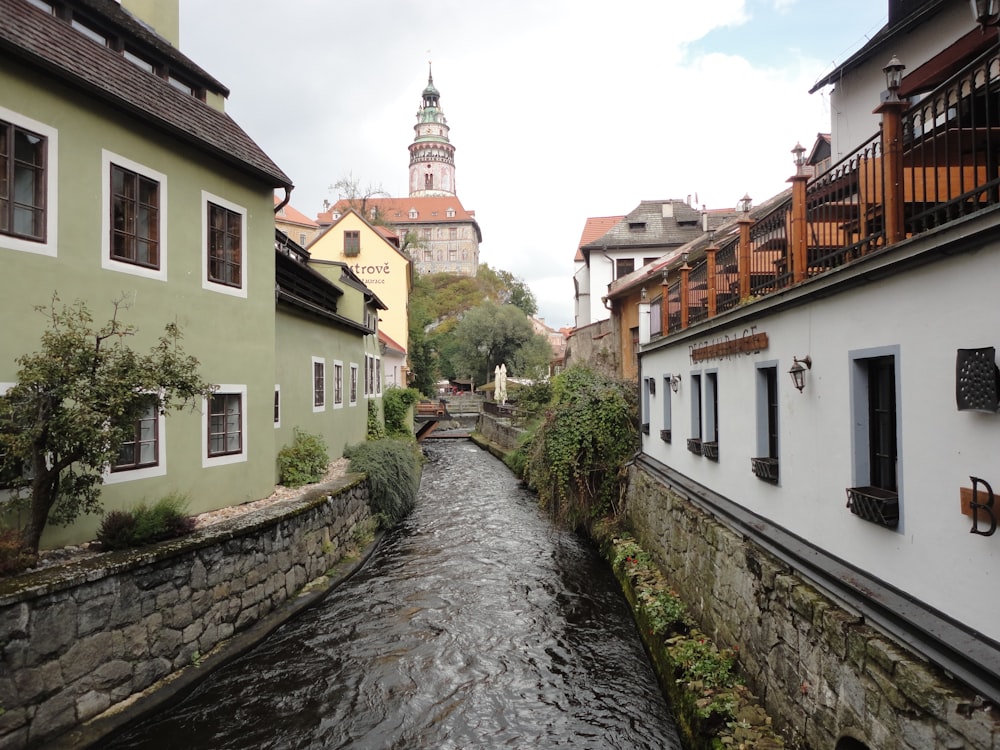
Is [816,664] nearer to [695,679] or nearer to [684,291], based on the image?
[695,679]

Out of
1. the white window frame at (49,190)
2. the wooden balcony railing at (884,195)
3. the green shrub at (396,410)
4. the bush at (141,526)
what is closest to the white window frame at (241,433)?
the bush at (141,526)

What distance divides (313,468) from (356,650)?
544cm

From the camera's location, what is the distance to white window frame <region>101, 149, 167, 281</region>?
8.06 metres

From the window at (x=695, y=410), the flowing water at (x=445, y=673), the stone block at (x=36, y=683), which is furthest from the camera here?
the window at (x=695, y=410)

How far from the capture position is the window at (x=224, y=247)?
10.1 metres

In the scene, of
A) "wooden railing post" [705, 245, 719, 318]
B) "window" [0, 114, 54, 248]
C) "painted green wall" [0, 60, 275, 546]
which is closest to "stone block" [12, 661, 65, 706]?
"painted green wall" [0, 60, 275, 546]

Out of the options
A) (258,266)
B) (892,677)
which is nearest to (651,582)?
(892,677)

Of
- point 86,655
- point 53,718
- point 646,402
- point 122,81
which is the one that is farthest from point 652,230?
point 53,718

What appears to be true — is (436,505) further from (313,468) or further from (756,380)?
(756,380)

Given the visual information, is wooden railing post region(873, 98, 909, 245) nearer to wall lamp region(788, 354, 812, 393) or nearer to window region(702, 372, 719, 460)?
wall lamp region(788, 354, 812, 393)

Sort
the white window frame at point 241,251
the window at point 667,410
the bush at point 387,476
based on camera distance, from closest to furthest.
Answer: the white window frame at point 241,251, the window at point 667,410, the bush at point 387,476

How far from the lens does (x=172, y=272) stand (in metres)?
9.24

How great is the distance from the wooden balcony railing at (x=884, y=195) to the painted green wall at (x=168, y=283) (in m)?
7.69

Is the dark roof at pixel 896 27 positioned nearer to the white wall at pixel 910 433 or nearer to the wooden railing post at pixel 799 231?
the wooden railing post at pixel 799 231
